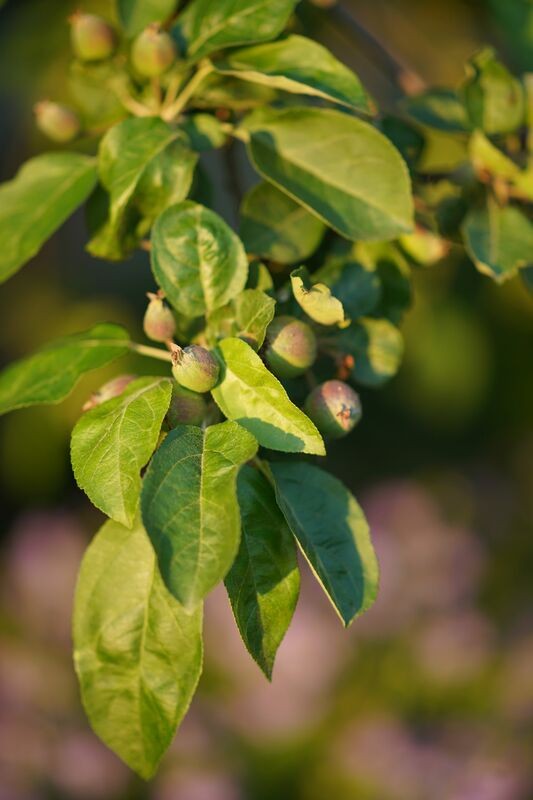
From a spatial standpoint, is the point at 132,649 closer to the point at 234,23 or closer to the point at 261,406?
the point at 261,406

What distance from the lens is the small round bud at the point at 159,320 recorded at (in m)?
0.70

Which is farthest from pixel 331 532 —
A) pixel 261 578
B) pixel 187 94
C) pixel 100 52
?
pixel 100 52

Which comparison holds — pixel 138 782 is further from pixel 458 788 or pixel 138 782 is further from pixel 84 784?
pixel 458 788

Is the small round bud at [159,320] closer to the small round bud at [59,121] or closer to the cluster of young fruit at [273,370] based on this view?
the cluster of young fruit at [273,370]

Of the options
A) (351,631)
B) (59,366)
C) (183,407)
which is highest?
(183,407)

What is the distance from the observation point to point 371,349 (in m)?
0.80

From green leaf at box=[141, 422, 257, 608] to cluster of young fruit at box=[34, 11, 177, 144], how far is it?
1.27 feet

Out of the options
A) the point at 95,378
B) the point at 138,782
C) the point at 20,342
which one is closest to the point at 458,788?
the point at 138,782

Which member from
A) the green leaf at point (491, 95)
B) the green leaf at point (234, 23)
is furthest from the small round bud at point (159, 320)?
the green leaf at point (491, 95)

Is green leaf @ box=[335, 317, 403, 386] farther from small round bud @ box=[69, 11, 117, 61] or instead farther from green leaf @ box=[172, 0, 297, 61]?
small round bud @ box=[69, 11, 117, 61]

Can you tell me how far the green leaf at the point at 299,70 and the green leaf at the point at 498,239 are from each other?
17 cm

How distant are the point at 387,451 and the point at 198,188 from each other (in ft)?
6.80

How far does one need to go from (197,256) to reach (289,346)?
0.10m

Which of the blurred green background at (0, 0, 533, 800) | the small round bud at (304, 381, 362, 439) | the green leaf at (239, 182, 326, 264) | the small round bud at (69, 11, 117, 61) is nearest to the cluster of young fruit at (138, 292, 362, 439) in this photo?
the small round bud at (304, 381, 362, 439)
